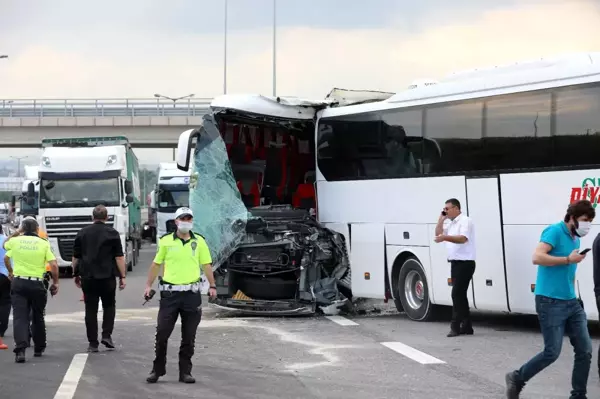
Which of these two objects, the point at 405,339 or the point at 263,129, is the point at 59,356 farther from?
the point at 263,129

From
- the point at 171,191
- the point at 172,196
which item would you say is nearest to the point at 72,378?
the point at 172,196

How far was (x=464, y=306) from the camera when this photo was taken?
14.0 meters

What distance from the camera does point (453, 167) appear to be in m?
15.1

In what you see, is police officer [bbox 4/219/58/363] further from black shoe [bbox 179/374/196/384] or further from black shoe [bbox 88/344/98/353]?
black shoe [bbox 179/374/196/384]

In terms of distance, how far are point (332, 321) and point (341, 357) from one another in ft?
13.8

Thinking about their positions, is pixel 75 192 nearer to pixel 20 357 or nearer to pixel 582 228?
pixel 20 357

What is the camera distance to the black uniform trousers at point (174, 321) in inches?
404

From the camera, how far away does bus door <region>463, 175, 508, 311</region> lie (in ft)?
47.1

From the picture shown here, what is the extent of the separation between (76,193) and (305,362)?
1860 centimetres

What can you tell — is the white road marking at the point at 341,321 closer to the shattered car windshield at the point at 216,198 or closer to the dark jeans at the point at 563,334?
the shattered car windshield at the point at 216,198

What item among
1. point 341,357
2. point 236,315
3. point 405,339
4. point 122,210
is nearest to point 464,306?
point 405,339

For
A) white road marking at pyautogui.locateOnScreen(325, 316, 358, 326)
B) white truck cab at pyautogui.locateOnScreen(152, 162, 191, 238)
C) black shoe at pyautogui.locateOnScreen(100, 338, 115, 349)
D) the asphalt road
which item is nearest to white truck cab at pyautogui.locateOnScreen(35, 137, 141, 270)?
white truck cab at pyautogui.locateOnScreen(152, 162, 191, 238)

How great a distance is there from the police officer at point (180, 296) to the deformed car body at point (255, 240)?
6286 millimetres

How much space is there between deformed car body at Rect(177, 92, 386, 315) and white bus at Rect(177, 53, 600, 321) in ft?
0.39
